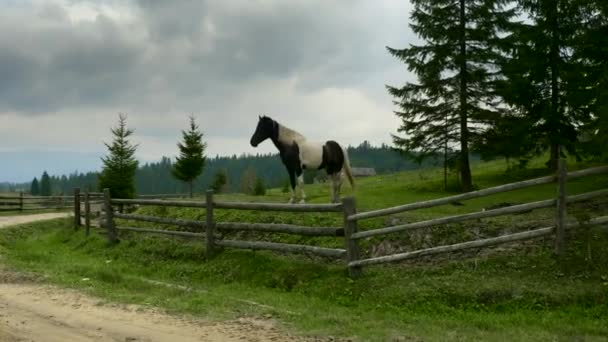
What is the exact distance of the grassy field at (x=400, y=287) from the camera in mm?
7238

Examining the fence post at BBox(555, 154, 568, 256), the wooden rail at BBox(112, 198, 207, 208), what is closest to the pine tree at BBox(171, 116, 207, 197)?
the wooden rail at BBox(112, 198, 207, 208)

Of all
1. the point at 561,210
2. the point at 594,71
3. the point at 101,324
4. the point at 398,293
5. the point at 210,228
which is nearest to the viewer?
the point at 101,324

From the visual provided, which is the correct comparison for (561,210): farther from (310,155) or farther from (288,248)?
(310,155)

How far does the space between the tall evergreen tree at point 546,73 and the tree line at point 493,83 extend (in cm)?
3

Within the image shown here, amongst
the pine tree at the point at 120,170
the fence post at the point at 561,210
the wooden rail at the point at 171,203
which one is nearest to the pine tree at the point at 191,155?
the pine tree at the point at 120,170

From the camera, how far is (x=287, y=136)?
13.5m

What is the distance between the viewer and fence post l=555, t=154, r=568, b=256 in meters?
8.59

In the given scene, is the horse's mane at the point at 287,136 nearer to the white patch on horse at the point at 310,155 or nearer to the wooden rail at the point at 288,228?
the white patch on horse at the point at 310,155

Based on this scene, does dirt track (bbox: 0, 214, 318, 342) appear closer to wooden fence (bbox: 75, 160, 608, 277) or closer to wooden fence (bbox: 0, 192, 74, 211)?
wooden fence (bbox: 75, 160, 608, 277)

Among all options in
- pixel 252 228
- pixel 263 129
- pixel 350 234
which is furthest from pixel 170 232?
pixel 350 234

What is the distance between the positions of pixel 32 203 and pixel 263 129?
27.6 meters

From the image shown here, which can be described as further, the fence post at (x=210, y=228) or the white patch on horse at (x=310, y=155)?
the white patch on horse at (x=310, y=155)

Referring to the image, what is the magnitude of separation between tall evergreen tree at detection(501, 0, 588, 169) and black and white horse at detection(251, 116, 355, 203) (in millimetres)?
9147

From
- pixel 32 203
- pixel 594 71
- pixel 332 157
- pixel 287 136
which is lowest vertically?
pixel 32 203
